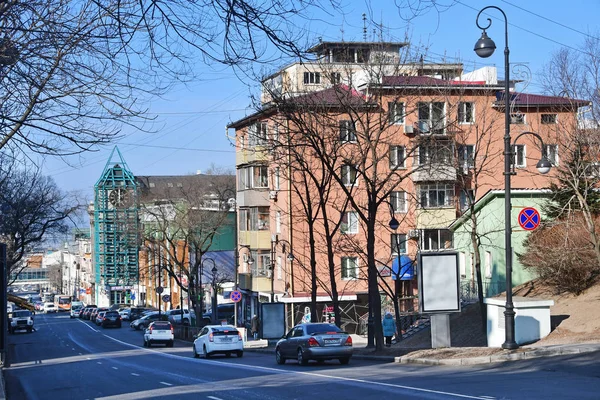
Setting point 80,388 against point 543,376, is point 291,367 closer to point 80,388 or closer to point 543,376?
point 80,388

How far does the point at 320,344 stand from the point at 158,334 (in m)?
28.3

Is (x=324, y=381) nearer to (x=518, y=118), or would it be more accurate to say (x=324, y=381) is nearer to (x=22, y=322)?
(x=518, y=118)

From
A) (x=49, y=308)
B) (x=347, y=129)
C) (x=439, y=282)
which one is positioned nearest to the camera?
(x=439, y=282)

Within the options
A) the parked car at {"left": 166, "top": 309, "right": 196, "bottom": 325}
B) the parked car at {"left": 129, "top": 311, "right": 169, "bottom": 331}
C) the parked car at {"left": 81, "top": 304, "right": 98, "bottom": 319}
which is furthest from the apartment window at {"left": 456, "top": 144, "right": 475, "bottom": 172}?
the parked car at {"left": 81, "top": 304, "right": 98, "bottom": 319}

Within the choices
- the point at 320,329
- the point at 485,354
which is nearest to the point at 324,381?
the point at 485,354

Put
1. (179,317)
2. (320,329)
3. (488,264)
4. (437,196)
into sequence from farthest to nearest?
1. (179,317)
2. (437,196)
3. (488,264)
4. (320,329)

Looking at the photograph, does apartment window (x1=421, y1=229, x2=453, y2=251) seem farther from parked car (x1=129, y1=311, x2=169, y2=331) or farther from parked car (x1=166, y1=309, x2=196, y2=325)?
parked car (x1=129, y1=311, x2=169, y2=331)

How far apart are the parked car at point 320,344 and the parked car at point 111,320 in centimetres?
6171

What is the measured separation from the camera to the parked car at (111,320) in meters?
87.8

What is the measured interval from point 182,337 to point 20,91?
54098 mm

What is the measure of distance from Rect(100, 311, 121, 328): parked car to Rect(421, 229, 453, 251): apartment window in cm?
4232

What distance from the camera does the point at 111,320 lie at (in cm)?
8775

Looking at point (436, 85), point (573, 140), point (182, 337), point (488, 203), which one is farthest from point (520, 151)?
point (182, 337)

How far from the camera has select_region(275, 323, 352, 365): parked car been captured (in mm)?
27672
